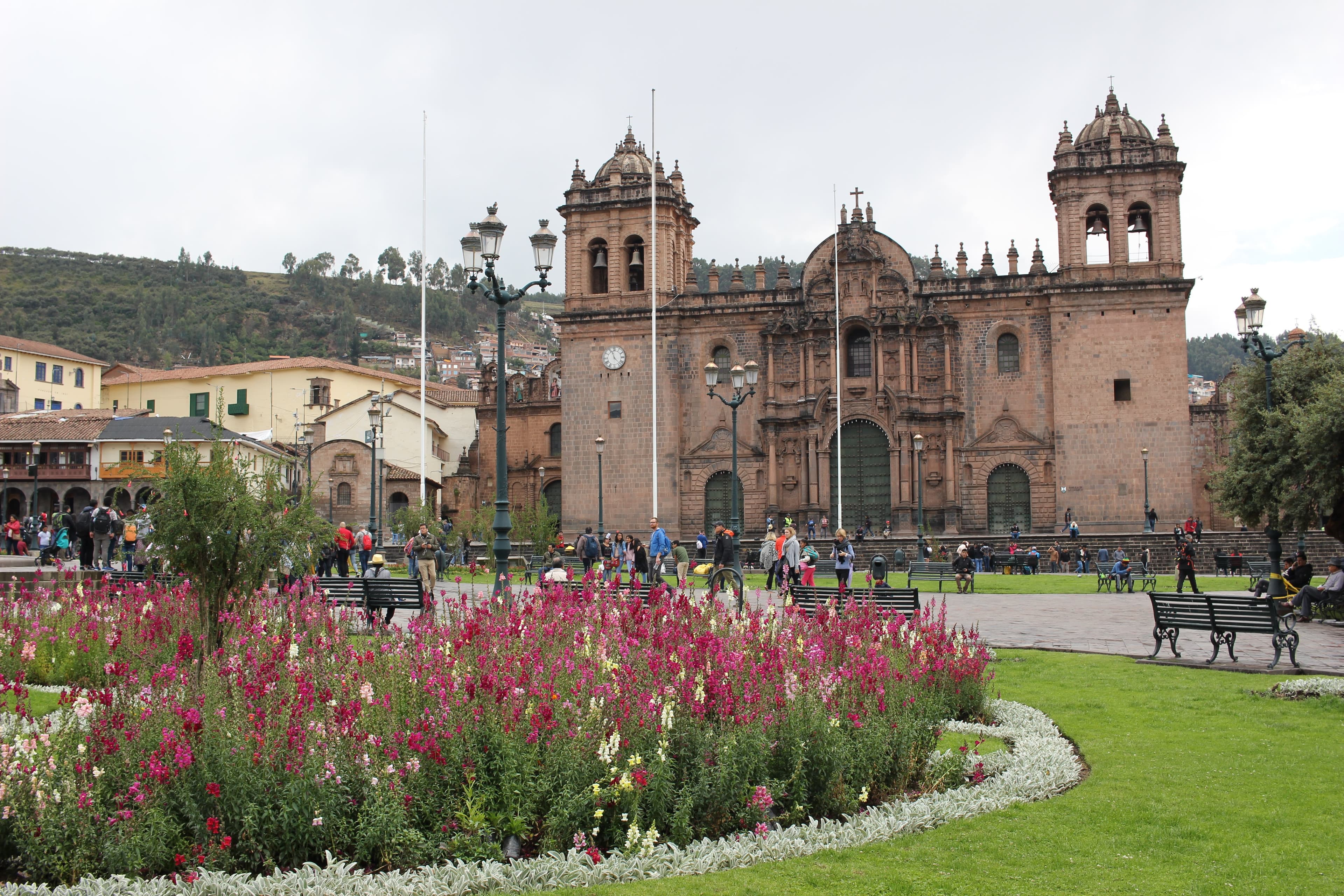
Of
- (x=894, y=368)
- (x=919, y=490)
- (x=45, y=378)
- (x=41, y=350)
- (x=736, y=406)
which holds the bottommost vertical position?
(x=919, y=490)

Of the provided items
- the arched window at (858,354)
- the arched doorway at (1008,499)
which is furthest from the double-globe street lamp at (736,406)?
the arched doorway at (1008,499)

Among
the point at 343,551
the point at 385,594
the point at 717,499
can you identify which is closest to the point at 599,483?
the point at 717,499

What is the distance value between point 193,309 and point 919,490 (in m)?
80.8

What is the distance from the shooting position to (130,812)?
5.21 metres

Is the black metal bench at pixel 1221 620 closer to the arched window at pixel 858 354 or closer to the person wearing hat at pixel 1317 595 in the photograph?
the person wearing hat at pixel 1317 595

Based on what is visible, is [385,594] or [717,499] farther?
[717,499]

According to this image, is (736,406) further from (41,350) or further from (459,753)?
(41,350)

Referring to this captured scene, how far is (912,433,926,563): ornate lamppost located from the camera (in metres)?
32.7

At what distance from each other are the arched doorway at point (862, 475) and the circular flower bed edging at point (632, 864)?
32.9m

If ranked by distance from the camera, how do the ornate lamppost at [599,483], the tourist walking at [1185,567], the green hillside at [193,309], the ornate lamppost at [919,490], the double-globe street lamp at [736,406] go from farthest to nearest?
1. the green hillside at [193,309]
2. the ornate lamppost at [599,483]
3. the ornate lamppost at [919,490]
4. the tourist walking at [1185,567]
5. the double-globe street lamp at [736,406]

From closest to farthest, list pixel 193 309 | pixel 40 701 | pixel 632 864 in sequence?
pixel 632 864
pixel 40 701
pixel 193 309

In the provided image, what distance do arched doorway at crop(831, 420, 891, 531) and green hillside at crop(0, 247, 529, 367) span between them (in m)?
59.8

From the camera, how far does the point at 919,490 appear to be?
35.2 m

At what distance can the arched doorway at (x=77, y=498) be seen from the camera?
172 ft
